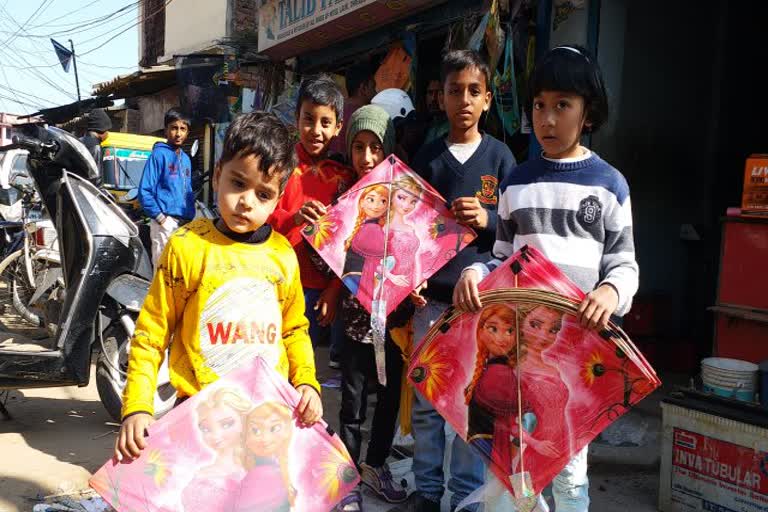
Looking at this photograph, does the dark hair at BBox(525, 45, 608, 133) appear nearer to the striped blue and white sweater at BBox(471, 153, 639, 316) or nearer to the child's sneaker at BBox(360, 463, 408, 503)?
the striped blue and white sweater at BBox(471, 153, 639, 316)

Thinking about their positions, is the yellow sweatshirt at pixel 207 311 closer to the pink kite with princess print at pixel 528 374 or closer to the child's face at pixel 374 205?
the pink kite with princess print at pixel 528 374

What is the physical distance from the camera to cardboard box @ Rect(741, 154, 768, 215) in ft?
11.3

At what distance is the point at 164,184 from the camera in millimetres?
5453

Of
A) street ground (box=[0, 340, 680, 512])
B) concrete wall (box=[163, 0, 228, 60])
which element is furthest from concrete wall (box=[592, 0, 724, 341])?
concrete wall (box=[163, 0, 228, 60])

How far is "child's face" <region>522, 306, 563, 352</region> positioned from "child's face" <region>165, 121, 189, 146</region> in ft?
15.1

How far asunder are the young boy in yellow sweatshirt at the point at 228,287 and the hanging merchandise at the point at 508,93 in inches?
96.2

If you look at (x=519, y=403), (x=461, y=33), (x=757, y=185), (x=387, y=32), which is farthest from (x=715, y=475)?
(x=387, y=32)

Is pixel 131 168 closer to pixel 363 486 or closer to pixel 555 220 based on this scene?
pixel 363 486

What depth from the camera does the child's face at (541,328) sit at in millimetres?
1620

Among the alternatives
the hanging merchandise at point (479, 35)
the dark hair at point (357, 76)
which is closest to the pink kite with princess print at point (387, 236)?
the hanging merchandise at point (479, 35)

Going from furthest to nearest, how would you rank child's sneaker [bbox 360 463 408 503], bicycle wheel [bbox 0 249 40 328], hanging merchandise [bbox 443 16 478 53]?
1. bicycle wheel [bbox 0 249 40 328]
2. hanging merchandise [bbox 443 16 478 53]
3. child's sneaker [bbox 360 463 408 503]

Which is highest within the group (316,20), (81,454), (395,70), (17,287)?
(316,20)

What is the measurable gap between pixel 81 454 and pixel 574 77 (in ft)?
9.11

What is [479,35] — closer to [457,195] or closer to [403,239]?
[457,195]
